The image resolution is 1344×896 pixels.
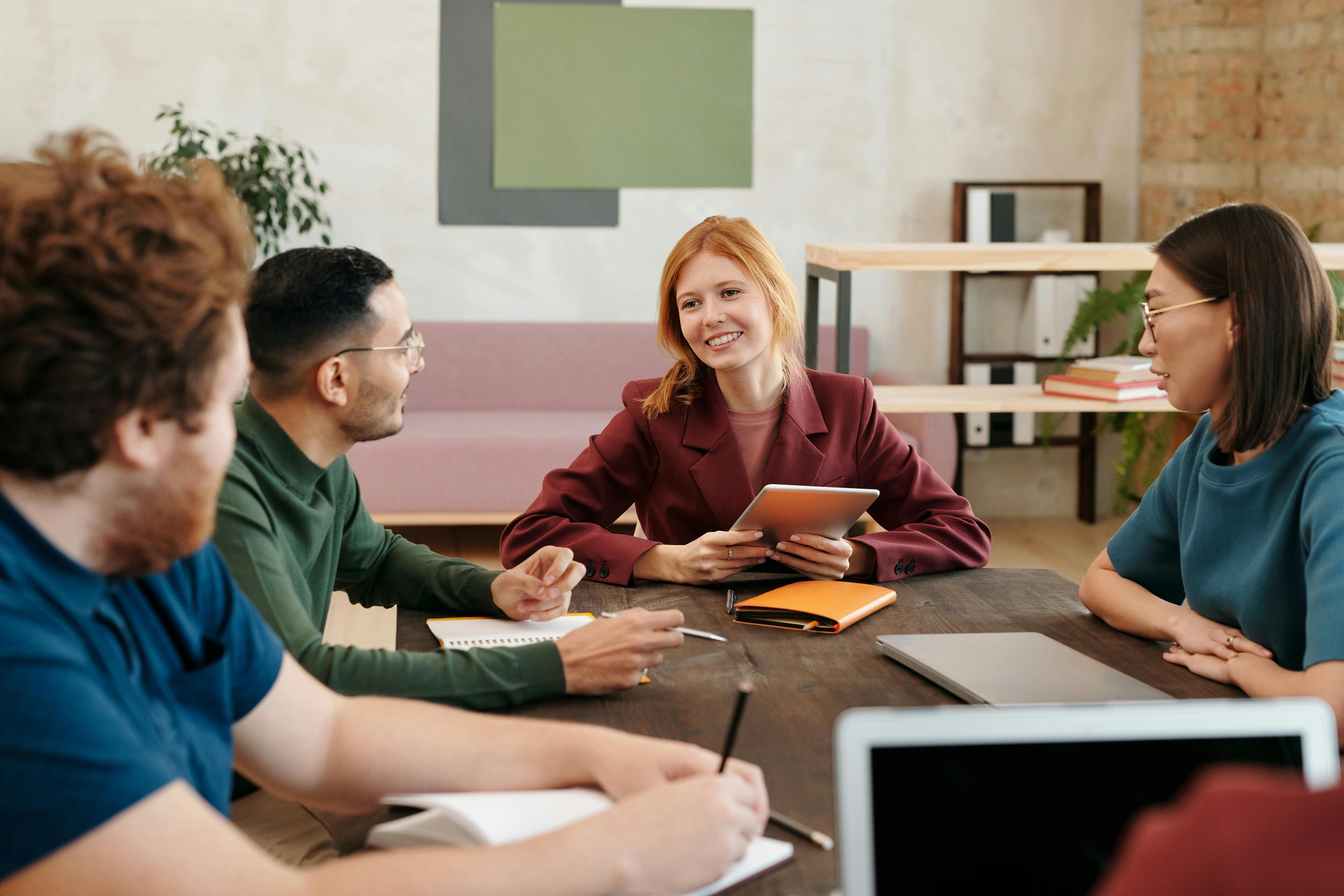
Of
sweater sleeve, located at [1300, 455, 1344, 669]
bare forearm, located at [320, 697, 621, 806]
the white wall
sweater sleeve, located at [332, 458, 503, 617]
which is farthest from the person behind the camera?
the white wall

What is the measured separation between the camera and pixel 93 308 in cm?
72

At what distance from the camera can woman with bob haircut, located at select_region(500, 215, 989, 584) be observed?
6.73 feet

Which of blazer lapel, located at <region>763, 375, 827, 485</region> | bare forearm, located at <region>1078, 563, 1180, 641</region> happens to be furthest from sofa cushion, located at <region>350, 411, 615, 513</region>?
bare forearm, located at <region>1078, 563, 1180, 641</region>

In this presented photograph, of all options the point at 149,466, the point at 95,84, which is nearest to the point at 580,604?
the point at 149,466

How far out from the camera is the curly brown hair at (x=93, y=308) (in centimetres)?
71

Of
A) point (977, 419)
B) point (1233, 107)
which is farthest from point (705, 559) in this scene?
point (1233, 107)

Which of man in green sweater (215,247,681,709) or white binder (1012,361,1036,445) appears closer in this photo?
man in green sweater (215,247,681,709)

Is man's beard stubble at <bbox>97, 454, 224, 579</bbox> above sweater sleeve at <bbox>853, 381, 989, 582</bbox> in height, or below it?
above

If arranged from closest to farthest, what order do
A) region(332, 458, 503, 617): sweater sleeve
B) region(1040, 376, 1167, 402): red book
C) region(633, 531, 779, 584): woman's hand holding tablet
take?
region(332, 458, 503, 617): sweater sleeve, region(633, 531, 779, 584): woman's hand holding tablet, region(1040, 376, 1167, 402): red book

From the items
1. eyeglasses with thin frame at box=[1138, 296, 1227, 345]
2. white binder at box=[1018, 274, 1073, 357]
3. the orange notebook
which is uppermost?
white binder at box=[1018, 274, 1073, 357]

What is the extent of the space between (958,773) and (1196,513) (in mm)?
1016

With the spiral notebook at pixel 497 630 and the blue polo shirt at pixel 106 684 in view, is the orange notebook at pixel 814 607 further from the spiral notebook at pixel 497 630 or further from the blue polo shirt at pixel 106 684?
the blue polo shirt at pixel 106 684

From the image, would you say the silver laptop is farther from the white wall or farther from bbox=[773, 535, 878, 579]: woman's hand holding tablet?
the white wall

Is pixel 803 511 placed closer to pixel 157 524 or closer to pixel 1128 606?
pixel 1128 606
